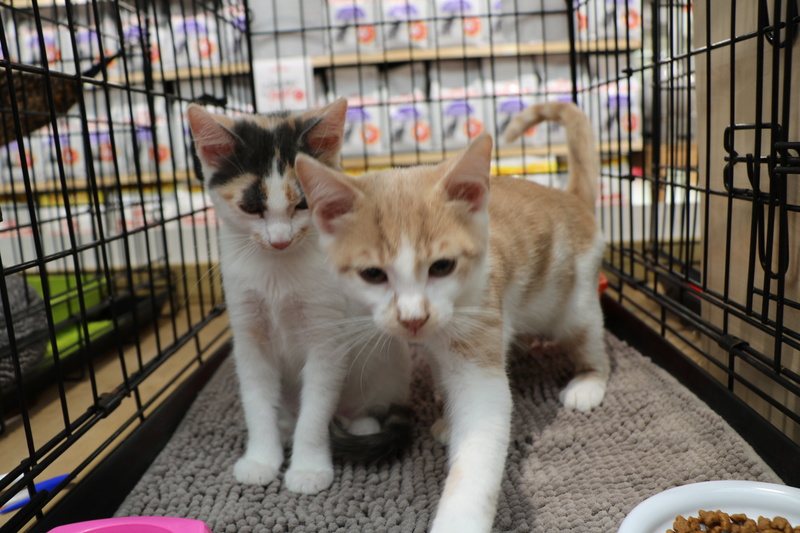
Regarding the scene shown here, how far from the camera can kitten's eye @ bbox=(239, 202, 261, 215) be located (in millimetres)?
1040

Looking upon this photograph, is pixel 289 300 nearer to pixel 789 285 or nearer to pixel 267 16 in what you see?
pixel 789 285

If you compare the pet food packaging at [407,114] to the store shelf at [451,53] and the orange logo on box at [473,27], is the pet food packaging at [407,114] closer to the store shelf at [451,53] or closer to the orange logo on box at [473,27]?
the store shelf at [451,53]

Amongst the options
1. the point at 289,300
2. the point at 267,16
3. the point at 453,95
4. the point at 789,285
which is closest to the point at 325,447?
the point at 289,300

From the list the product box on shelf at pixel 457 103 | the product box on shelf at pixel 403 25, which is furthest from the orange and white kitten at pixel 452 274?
the product box on shelf at pixel 403 25

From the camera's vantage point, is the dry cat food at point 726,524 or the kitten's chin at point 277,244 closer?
the dry cat food at point 726,524

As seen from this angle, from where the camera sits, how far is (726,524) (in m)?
0.82

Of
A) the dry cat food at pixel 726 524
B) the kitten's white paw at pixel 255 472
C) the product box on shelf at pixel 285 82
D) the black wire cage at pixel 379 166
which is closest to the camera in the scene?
the dry cat food at pixel 726 524

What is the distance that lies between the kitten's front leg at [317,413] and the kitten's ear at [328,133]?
1.22 ft

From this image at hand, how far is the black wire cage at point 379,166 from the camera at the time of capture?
99 centimetres

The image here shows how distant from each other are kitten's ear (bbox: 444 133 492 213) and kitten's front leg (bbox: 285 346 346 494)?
1.32 ft

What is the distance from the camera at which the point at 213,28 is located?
8.33 ft

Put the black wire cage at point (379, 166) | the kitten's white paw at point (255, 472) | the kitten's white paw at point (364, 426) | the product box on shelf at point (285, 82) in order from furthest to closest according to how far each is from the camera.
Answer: the product box on shelf at point (285, 82), the kitten's white paw at point (364, 426), the kitten's white paw at point (255, 472), the black wire cage at point (379, 166)

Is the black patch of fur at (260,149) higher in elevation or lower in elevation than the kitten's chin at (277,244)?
higher

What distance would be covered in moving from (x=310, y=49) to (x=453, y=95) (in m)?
0.65
